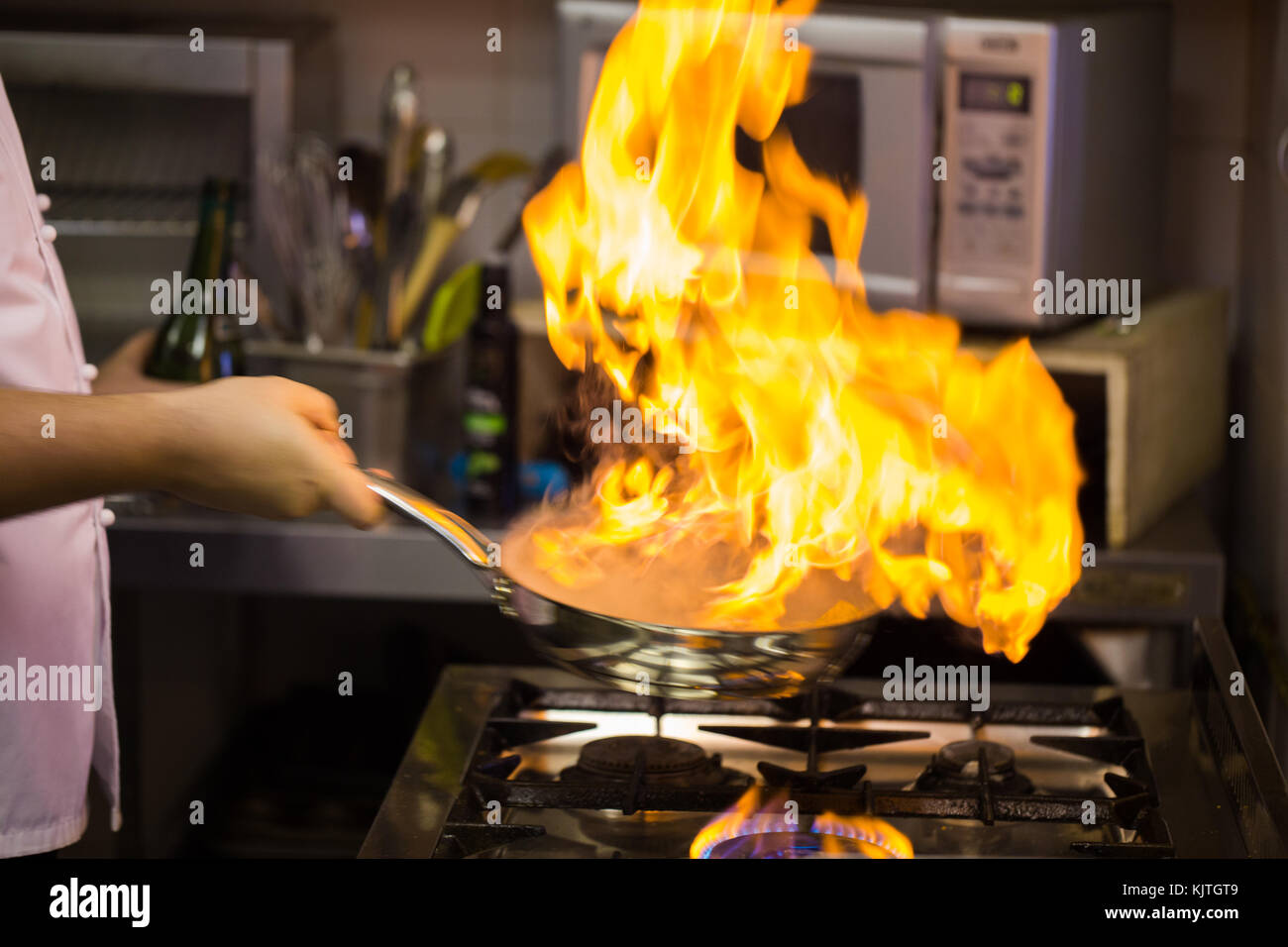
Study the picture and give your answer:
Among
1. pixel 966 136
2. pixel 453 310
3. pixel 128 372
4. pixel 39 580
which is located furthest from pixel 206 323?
pixel 966 136

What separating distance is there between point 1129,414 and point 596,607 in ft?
2.73

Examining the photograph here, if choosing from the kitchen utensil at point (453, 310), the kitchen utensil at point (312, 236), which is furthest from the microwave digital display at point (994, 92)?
the kitchen utensil at point (312, 236)

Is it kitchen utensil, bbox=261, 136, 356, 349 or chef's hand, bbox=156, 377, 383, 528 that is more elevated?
kitchen utensil, bbox=261, 136, 356, 349

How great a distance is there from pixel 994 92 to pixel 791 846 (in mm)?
942

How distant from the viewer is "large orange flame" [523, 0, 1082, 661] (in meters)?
1.03

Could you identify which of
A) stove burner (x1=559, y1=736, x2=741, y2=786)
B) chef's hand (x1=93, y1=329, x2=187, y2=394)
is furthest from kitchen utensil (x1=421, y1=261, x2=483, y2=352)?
stove burner (x1=559, y1=736, x2=741, y2=786)

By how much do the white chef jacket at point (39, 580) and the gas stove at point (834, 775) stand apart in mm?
265

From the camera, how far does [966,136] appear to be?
1.53 meters

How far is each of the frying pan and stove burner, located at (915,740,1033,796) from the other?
12 cm

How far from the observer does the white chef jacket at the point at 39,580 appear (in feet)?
3.27

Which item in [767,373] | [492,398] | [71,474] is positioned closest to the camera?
[71,474]

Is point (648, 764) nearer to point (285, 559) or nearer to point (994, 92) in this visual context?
point (285, 559)

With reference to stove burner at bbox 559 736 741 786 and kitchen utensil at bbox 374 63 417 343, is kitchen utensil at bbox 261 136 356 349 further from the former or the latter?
stove burner at bbox 559 736 741 786

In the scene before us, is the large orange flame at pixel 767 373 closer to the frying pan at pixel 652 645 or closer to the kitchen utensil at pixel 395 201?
the frying pan at pixel 652 645
